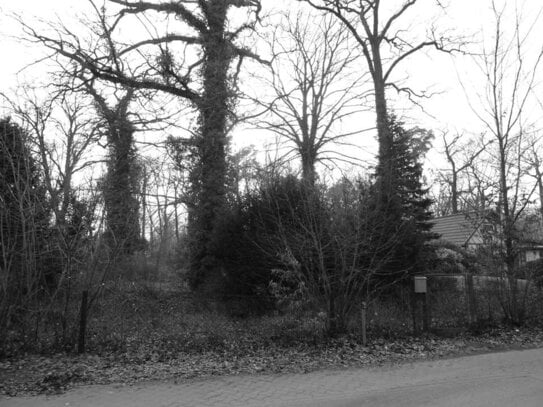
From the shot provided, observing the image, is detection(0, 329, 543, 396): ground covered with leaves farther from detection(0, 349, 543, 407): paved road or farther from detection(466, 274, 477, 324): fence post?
detection(466, 274, 477, 324): fence post

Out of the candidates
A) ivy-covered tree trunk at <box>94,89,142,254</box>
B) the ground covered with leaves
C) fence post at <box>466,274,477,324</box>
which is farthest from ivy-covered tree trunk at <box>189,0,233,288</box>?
fence post at <box>466,274,477,324</box>

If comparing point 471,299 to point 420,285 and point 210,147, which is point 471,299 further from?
point 210,147

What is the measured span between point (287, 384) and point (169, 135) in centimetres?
1556

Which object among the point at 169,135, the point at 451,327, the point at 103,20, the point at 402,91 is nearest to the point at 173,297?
the point at 169,135

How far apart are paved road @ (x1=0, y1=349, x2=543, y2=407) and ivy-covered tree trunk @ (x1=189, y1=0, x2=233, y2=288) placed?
1043 cm

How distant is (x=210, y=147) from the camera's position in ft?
66.0

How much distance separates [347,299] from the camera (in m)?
10.4

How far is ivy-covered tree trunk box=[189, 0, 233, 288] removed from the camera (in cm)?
1862

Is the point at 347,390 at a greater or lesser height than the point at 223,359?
lesser

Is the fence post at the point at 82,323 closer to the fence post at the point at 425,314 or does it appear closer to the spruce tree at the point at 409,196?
the fence post at the point at 425,314

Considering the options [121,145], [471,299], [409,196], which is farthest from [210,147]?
[471,299]

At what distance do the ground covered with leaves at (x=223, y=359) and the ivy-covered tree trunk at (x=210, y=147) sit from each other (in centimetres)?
834

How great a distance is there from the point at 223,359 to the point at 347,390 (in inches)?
106

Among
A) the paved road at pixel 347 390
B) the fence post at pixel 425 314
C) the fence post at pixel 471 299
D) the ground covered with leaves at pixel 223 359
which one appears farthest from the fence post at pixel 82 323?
the fence post at pixel 471 299
